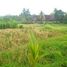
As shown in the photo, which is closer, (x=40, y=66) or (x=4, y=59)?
(x=40, y=66)

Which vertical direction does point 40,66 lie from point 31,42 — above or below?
below

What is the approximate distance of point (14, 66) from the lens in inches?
254

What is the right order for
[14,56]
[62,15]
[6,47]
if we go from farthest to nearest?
[62,15] → [6,47] → [14,56]

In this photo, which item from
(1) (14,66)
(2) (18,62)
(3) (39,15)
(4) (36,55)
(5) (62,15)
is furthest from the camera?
(3) (39,15)

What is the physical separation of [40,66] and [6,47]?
3.57 metres

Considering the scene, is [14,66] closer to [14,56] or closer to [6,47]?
[14,56]

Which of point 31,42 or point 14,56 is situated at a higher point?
point 31,42

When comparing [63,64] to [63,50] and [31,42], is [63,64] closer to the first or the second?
[63,50]

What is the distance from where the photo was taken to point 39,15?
111 feet

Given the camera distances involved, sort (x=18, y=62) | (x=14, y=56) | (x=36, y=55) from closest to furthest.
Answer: (x=36, y=55)
(x=18, y=62)
(x=14, y=56)

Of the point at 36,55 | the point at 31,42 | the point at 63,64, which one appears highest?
the point at 31,42

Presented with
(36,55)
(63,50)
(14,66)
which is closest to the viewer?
(36,55)

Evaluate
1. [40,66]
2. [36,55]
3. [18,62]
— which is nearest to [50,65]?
[40,66]

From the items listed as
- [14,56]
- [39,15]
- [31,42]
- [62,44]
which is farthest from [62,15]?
[31,42]
